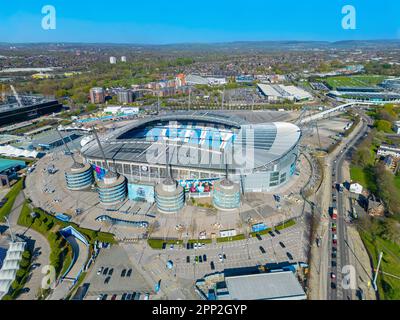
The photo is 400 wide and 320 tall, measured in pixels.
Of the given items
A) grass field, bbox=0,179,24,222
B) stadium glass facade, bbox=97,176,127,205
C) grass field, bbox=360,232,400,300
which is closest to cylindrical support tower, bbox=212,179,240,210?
stadium glass facade, bbox=97,176,127,205

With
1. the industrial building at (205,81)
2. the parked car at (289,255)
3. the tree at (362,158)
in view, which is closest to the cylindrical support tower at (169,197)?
the parked car at (289,255)

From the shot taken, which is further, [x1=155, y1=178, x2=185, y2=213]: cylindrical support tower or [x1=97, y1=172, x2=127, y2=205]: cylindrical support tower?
[x1=97, y1=172, x2=127, y2=205]: cylindrical support tower

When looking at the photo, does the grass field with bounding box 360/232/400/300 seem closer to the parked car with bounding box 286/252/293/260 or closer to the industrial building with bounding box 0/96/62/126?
the parked car with bounding box 286/252/293/260

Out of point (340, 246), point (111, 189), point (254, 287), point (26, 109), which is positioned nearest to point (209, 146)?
point (111, 189)

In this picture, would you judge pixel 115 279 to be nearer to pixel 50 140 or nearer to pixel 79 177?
pixel 79 177

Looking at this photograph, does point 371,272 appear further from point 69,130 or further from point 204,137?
point 69,130
